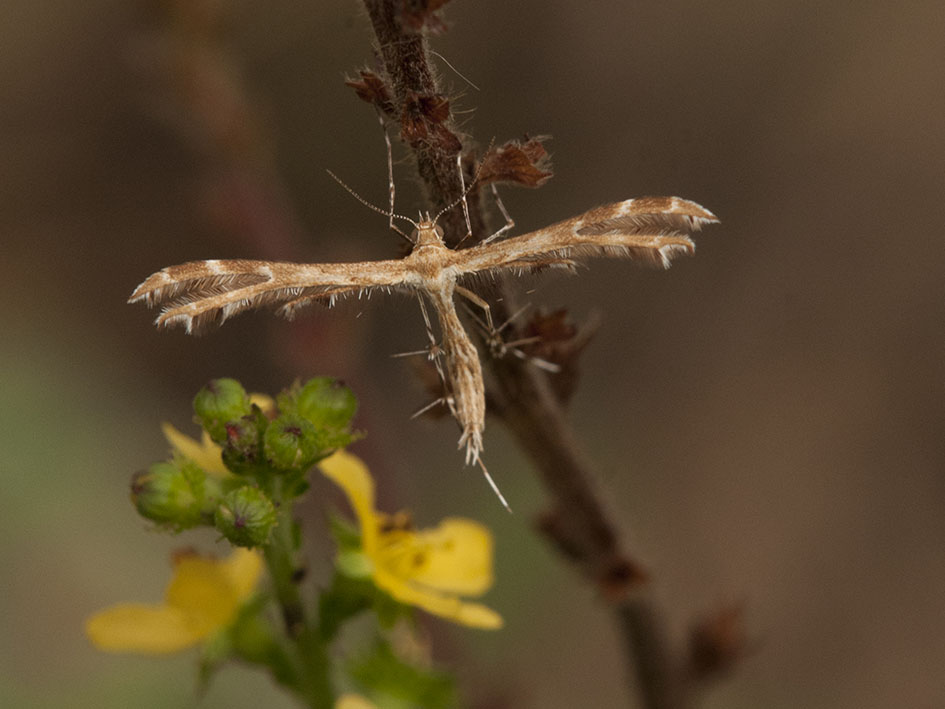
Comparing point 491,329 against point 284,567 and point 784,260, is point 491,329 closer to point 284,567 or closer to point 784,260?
point 284,567

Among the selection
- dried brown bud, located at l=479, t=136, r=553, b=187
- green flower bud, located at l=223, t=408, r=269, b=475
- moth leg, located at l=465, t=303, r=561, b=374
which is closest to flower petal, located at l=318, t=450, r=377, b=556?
green flower bud, located at l=223, t=408, r=269, b=475

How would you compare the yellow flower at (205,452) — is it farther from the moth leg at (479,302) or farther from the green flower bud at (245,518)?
the moth leg at (479,302)

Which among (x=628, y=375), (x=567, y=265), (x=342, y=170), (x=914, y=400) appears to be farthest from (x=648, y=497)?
(x=567, y=265)

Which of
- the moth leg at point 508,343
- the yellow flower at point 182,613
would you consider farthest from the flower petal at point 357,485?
the moth leg at point 508,343

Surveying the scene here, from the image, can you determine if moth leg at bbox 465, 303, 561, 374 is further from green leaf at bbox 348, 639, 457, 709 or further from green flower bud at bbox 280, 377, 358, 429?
green leaf at bbox 348, 639, 457, 709

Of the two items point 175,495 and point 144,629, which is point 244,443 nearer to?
point 175,495

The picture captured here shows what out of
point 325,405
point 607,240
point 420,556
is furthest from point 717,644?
point 325,405
